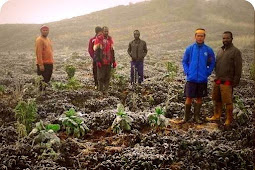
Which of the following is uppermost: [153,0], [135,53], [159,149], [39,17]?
[153,0]

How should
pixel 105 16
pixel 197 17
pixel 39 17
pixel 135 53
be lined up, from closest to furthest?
pixel 39 17
pixel 135 53
pixel 197 17
pixel 105 16

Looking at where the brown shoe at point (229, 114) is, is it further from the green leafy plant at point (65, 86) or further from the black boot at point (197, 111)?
the green leafy plant at point (65, 86)

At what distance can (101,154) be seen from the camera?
15.9 ft

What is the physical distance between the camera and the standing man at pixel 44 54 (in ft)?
26.2

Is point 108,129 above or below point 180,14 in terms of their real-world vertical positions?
below

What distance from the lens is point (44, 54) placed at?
8.18m

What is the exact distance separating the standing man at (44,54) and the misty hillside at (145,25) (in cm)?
1396

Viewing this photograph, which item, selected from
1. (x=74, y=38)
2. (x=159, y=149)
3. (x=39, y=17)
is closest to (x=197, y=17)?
(x=74, y=38)

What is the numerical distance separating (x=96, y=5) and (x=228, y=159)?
5881 mm

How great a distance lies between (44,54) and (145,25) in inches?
1056

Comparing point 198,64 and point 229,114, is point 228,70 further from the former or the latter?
point 229,114

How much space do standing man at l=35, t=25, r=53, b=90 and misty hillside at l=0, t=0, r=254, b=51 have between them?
13956 millimetres

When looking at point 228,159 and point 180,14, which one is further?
point 180,14

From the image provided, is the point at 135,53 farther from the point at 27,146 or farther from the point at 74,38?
the point at 74,38
